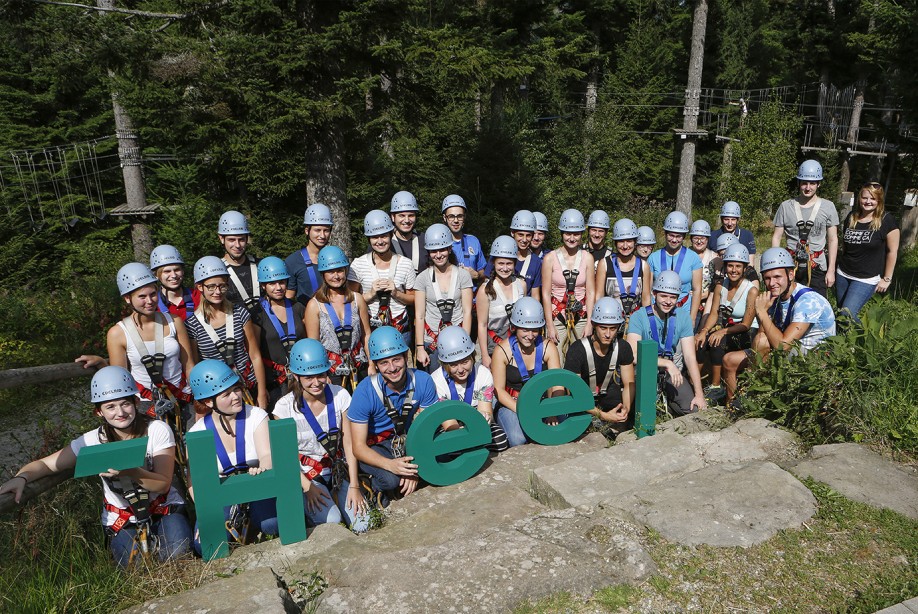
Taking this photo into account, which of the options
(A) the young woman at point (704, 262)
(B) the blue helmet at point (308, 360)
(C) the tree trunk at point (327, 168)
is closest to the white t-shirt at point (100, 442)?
(B) the blue helmet at point (308, 360)

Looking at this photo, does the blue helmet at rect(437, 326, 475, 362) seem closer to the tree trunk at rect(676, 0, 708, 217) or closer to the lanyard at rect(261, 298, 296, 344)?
the lanyard at rect(261, 298, 296, 344)

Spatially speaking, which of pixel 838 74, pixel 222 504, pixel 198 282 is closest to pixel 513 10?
pixel 198 282

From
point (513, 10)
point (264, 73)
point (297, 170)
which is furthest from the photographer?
point (513, 10)

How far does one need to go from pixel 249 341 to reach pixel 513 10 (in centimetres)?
1855

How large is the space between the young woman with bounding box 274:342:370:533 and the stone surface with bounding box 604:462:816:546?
2.04m

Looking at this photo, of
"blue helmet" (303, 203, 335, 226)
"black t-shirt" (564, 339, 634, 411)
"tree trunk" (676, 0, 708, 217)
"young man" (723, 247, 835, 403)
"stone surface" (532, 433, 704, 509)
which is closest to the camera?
"stone surface" (532, 433, 704, 509)

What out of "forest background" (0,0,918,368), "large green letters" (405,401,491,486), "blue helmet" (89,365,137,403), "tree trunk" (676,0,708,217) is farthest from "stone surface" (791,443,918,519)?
"tree trunk" (676,0,708,217)

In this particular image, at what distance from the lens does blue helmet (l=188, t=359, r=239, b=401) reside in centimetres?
432

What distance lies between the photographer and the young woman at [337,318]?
5.84 m

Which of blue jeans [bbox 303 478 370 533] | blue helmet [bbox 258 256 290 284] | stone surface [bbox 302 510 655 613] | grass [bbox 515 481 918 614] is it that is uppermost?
blue helmet [bbox 258 256 290 284]

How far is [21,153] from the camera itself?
23.6 m

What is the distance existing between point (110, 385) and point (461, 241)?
4491 mm

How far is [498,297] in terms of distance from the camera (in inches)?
262

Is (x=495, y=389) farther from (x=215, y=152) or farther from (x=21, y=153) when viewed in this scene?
(x=21, y=153)
